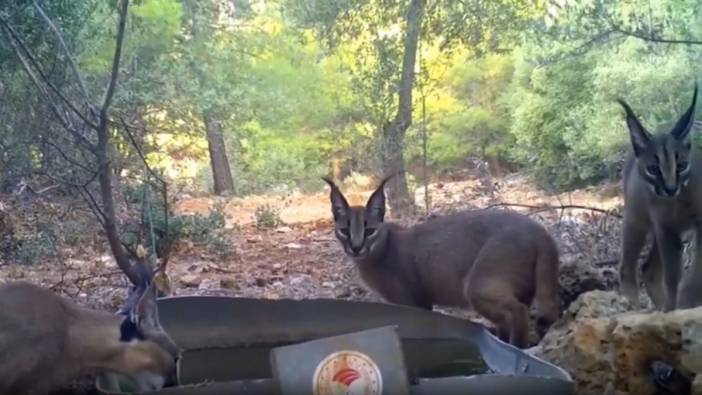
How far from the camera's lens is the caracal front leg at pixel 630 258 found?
10.7ft

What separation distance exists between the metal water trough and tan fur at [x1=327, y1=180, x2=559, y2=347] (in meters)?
0.39

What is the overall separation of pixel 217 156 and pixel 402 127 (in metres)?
1.15

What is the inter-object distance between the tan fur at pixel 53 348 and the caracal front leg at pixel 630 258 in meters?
1.60

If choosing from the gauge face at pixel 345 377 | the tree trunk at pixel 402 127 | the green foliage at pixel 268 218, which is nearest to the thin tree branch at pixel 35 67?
the gauge face at pixel 345 377

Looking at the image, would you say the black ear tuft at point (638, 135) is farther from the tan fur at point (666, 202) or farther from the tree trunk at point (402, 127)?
the tree trunk at point (402, 127)

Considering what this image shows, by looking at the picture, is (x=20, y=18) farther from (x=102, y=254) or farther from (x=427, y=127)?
(x=427, y=127)

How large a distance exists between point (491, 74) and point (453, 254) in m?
3.26

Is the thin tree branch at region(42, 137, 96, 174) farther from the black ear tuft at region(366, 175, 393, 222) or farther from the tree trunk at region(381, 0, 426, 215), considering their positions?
the tree trunk at region(381, 0, 426, 215)

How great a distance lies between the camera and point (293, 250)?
550 centimetres

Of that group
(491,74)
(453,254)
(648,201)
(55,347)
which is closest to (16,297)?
(55,347)

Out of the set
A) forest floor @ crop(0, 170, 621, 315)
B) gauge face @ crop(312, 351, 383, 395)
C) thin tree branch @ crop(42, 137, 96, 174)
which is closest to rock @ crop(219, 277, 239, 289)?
forest floor @ crop(0, 170, 621, 315)

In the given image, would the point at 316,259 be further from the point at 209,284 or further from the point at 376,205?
the point at 376,205

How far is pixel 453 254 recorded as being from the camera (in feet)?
11.5

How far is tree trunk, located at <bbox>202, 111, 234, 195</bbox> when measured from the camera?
598cm
